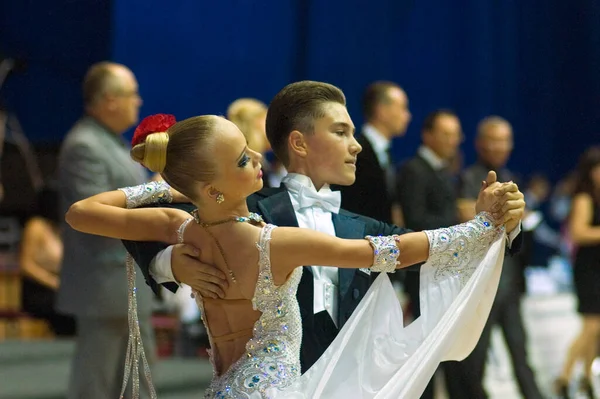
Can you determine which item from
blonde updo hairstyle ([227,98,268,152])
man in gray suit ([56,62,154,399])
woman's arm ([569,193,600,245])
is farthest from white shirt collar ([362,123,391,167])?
woman's arm ([569,193,600,245])

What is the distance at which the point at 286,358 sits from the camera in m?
2.53

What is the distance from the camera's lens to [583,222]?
694cm

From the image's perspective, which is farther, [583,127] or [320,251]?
[583,127]

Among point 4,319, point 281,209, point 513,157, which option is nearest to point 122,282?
point 281,209

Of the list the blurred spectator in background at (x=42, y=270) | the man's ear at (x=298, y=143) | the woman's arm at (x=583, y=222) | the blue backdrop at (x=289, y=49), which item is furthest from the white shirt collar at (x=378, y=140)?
the blurred spectator in background at (x=42, y=270)

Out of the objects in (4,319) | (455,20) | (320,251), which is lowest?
(4,319)

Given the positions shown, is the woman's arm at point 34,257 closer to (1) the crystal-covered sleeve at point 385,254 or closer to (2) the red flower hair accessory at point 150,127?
(2) the red flower hair accessory at point 150,127

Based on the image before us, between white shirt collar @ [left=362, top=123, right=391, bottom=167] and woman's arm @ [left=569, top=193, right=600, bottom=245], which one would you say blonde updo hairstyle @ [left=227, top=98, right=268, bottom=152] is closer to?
white shirt collar @ [left=362, top=123, right=391, bottom=167]

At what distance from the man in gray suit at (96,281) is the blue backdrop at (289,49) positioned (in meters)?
2.84

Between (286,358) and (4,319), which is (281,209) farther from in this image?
(4,319)

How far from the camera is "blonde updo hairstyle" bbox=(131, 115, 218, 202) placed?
97.4 inches

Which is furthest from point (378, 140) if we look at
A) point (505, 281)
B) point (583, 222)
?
point (583, 222)

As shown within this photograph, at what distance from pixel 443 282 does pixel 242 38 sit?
16.9ft

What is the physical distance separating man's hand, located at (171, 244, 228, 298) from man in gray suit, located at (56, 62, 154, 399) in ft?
4.91
